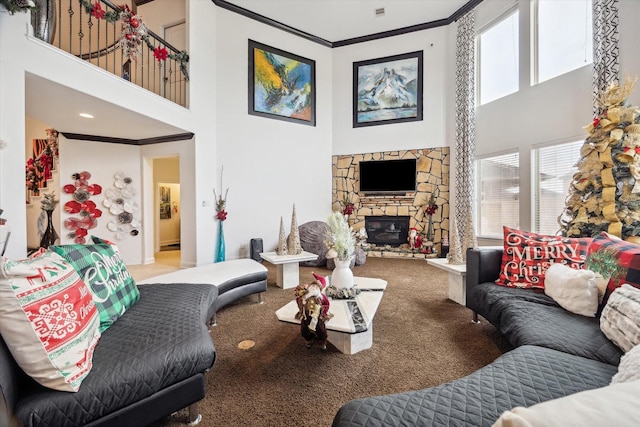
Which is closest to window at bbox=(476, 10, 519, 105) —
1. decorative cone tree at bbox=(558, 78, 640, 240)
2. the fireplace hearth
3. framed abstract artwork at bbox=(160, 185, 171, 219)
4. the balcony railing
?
decorative cone tree at bbox=(558, 78, 640, 240)

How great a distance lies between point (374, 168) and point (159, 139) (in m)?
4.18

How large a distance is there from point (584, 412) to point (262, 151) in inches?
227

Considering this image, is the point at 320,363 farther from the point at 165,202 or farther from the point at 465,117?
the point at 165,202

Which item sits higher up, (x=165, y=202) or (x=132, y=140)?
(x=132, y=140)

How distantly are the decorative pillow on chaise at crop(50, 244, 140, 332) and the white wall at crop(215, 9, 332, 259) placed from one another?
125 inches

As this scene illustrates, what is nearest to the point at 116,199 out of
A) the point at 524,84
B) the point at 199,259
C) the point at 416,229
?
the point at 199,259

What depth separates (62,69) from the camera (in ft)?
9.09

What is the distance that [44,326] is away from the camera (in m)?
1.04

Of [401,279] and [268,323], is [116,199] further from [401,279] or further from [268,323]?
[401,279]

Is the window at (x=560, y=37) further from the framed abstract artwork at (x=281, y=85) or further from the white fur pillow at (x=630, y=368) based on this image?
the white fur pillow at (x=630, y=368)

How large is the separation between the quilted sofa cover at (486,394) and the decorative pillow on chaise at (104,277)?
1396 mm

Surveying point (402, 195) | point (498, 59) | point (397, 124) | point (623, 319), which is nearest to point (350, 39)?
point (397, 124)

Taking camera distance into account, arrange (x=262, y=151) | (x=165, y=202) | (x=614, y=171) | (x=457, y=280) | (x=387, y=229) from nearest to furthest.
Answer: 1. (x=614, y=171)
2. (x=457, y=280)
3. (x=262, y=151)
4. (x=387, y=229)
5. (x=165, y=202)

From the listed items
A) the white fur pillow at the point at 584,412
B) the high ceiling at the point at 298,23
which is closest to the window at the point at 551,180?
the high ceiling at the point at 298,23
